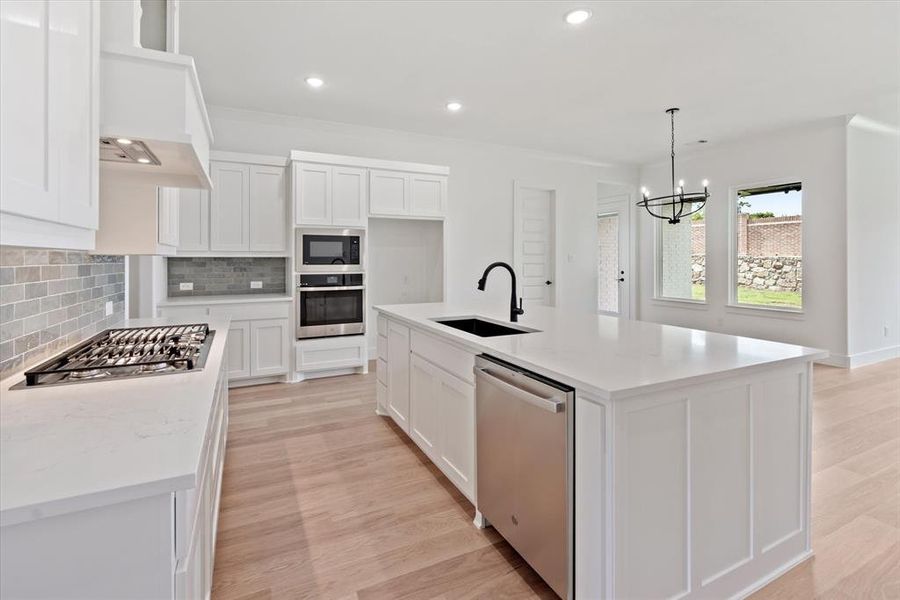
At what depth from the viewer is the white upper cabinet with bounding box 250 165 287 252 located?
446 centimetres

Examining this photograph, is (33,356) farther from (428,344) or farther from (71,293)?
(428,344)

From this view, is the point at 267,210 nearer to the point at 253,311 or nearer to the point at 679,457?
the point at 253,311

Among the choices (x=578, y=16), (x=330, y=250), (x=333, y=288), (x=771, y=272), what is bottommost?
(x=333, y=288)

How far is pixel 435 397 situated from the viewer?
8.21 ft

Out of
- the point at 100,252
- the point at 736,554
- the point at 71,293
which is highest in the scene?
the point at 100,252

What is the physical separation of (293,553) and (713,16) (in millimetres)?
3999

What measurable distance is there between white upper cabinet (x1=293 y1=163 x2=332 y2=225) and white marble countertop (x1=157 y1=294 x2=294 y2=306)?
2.57 feet

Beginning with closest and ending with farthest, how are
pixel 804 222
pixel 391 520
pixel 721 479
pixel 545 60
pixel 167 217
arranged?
pixel 721 479 < pixel 391 520 < pixel 167 217 < pixel 545 60 < pixel 804 222

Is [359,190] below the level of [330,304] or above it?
above

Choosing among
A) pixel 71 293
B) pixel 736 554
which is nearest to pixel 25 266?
pixel 71 293

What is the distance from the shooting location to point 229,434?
3.20m

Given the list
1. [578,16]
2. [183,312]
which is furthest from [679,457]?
[183,312]

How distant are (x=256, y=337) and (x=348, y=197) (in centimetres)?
169

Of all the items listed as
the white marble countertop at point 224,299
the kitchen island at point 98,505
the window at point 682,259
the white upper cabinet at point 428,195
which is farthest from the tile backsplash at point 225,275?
the window at point 682,259
